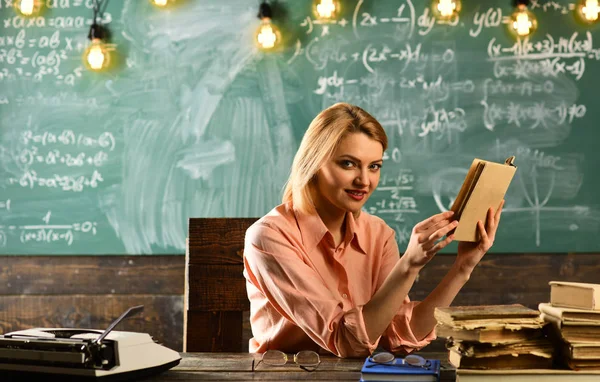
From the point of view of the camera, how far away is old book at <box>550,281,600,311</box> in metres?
1.41

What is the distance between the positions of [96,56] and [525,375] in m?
3.02

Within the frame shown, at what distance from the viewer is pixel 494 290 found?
12.2ft

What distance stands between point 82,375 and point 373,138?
39.7 inches

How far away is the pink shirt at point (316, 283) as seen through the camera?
186cm

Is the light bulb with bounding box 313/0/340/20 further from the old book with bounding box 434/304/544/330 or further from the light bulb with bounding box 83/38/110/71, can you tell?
the old book with bounding box 434/304/544/330

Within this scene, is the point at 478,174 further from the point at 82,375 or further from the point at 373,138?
the point at 82,375

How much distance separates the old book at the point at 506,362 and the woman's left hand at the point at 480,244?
0.46m

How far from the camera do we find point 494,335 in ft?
4.66

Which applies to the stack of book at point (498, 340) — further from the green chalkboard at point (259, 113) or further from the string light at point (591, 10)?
the string light at point (591, 10)

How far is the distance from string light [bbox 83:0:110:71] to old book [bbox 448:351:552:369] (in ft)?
9.61

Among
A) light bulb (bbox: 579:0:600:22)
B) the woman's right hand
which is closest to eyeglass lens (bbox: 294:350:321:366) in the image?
the woman's right hand

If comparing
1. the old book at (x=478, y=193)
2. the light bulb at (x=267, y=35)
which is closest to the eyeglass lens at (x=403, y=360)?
the old book at (x=478, y=193)

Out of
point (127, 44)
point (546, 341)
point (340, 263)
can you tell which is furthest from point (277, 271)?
point (127, 44)

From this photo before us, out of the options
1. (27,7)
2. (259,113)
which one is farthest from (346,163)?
(27,7)
